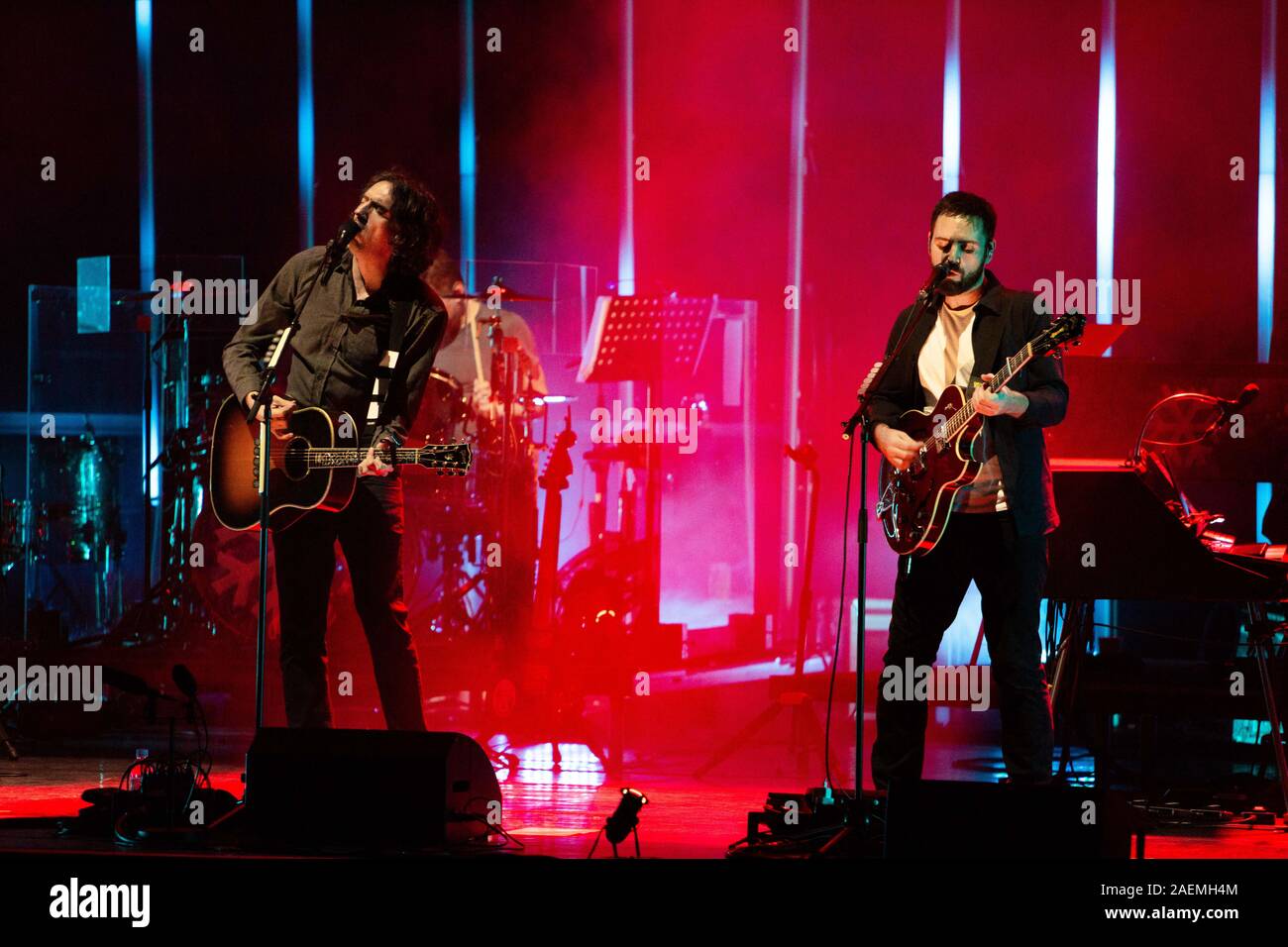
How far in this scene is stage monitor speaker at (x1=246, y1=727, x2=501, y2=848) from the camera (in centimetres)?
368

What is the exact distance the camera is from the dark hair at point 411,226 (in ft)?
15.8

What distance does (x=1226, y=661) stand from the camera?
5.75m

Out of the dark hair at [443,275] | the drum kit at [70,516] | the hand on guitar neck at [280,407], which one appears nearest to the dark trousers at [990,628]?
the hand on guitar neck at [280,407]

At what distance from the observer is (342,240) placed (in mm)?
4500

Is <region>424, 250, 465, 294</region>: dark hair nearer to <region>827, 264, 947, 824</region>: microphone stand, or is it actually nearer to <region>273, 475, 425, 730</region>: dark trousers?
<region>273, 475, 425, 730</region>: dark trousers

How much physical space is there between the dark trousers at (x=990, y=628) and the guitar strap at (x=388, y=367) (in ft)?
5.69

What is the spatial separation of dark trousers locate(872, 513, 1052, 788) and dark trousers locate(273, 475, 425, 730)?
61.3 inches

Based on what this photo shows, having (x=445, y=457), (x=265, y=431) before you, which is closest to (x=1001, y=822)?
(x=445, y=457)

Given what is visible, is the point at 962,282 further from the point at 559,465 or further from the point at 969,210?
the point at 559,465

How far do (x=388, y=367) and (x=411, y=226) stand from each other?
18.6 inches

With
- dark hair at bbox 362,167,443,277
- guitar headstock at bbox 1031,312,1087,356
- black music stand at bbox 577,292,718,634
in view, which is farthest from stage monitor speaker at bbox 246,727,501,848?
black music stand at bbox 577,292,718,634
